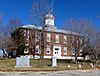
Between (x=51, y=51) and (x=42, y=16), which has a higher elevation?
(x=42, y=16)

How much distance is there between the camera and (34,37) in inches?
2046

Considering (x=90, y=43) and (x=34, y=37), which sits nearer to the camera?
(x=90, y=43)

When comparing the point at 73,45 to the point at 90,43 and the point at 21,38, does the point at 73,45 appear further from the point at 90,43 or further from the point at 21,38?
the point at 21,38

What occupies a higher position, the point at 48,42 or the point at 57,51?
the point at 48,42

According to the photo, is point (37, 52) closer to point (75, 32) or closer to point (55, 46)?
point (55, 46)

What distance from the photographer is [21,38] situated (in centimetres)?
5428

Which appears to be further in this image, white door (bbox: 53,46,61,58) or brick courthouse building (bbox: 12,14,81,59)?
white door (bbox: 53,46,61,58)

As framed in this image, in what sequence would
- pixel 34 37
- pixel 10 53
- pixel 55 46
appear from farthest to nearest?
1. pixel 55 46
2. pixel 10 53
3. pixel 34 37

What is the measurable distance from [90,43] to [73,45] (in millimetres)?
3093

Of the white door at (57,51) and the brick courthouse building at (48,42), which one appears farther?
the white door at (57,51)

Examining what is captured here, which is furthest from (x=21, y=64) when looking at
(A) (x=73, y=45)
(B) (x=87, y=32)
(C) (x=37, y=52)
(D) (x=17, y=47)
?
(C) (x=37, y=52)

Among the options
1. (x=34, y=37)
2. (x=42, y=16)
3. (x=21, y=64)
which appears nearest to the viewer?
(x=21, y=64)

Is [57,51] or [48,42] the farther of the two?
[57,51]

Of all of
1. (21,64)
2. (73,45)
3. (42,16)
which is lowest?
(21,64)
